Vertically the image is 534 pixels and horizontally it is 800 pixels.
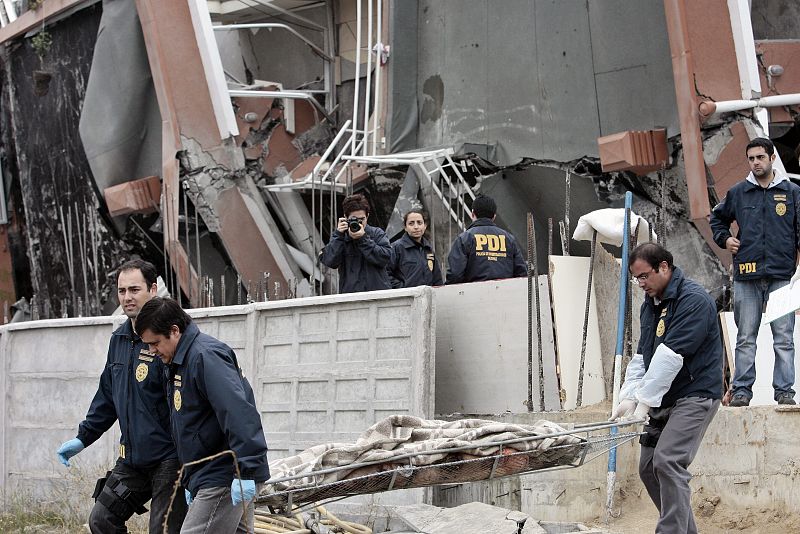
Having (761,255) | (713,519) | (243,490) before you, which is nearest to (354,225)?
(761,255)

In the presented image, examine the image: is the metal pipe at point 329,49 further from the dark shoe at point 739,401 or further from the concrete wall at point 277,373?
the dark shoe at point 739,401

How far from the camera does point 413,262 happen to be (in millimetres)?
10836

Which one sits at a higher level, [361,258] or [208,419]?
[361,258]

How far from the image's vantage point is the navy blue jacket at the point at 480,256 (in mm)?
10320

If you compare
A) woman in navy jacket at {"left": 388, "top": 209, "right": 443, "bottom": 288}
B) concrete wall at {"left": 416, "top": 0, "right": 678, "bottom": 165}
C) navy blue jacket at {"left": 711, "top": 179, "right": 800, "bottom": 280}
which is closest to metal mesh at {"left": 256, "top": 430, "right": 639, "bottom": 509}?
navy blue jacket at {"left": 711, "top": 179, "right": 800, "bottom": 280}

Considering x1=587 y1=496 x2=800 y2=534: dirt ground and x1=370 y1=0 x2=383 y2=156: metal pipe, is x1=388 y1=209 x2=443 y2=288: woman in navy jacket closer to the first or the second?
x1=587 y1=496 x2=800 y2=534: dirt ground

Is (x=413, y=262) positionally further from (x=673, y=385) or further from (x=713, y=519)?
(x=673, y=385)

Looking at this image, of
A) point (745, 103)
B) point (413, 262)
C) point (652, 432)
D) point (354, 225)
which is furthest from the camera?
point (745, 103)

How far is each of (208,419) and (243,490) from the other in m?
0.48

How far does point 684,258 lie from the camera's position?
42.5 ft

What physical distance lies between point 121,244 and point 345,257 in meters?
9.14

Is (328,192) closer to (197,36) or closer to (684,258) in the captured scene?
(197,36)

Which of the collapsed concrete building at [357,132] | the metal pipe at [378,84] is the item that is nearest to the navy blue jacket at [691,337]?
the collapsed concrete building at [357,132]

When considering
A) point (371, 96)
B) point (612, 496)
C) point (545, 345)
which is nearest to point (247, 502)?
point (612, 496)
